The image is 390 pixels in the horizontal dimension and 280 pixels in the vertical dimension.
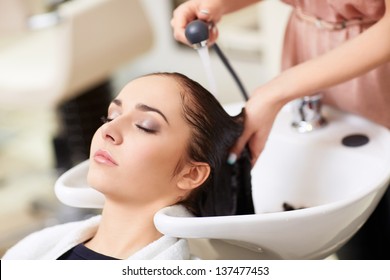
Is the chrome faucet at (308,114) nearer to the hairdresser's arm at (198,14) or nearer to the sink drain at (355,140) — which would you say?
the sink drain at (355,140)

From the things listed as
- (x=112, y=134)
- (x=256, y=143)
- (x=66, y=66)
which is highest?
(x=112, y=134)

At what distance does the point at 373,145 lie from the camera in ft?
3.15

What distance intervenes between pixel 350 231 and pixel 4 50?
1.57 meters

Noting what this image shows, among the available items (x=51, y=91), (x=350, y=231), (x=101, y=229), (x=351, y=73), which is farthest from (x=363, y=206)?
(x=51, y=91)

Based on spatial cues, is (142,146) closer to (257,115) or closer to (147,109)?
(147,109)

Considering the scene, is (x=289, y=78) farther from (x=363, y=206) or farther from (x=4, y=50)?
(x=4, y=50)

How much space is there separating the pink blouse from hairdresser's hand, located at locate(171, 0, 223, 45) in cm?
13

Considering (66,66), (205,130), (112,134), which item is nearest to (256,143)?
(205,130)

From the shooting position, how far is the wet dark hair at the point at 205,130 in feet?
2.71

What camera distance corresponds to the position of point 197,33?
2.86 ft

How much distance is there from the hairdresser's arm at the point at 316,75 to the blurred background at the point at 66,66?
0.64 m

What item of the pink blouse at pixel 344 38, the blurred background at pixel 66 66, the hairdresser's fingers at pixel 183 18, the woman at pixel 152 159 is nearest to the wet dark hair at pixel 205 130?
the woman at pixel 152 159

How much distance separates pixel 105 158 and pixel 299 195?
329mm

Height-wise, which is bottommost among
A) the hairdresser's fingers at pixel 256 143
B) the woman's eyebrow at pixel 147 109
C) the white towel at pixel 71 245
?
the white towel at pixel 71 245
